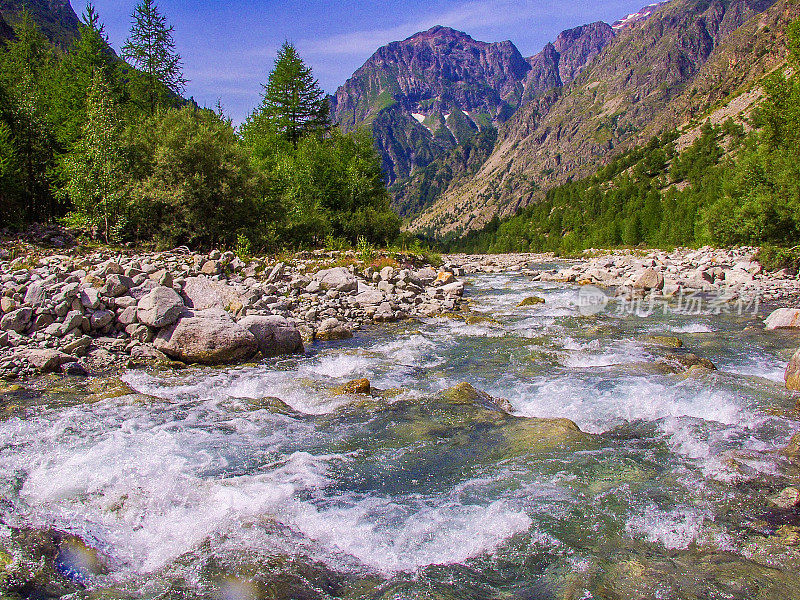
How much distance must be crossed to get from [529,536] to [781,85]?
4148cm

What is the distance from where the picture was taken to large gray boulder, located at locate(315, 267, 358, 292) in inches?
776

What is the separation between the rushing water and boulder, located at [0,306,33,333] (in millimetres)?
3258

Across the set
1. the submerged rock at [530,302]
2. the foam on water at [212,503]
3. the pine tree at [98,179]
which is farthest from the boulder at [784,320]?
the pine tree at [98,179]

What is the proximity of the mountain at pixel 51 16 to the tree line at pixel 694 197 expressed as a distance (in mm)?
122943

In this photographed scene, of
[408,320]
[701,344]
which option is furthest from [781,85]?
[408,320]

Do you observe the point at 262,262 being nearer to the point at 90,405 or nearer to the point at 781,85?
the point at 90,405

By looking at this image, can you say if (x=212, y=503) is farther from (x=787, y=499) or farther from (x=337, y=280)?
(x=337, y=280)

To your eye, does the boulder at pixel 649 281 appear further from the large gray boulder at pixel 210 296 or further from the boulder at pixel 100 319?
the boulder at pixel 100 319

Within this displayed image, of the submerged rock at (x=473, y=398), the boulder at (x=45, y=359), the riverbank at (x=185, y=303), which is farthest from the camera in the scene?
the riverbank at (x=185, y=303)

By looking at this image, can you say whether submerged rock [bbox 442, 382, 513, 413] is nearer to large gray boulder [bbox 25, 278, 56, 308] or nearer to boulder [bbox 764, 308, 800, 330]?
large gray boulder [bbox 25, 278, 56, 308]

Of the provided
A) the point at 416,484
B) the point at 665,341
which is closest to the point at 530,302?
the point at 665,341

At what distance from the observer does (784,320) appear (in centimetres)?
1523

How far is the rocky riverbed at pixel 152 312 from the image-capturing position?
1102 centimetres

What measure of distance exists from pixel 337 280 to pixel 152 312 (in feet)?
28.7
